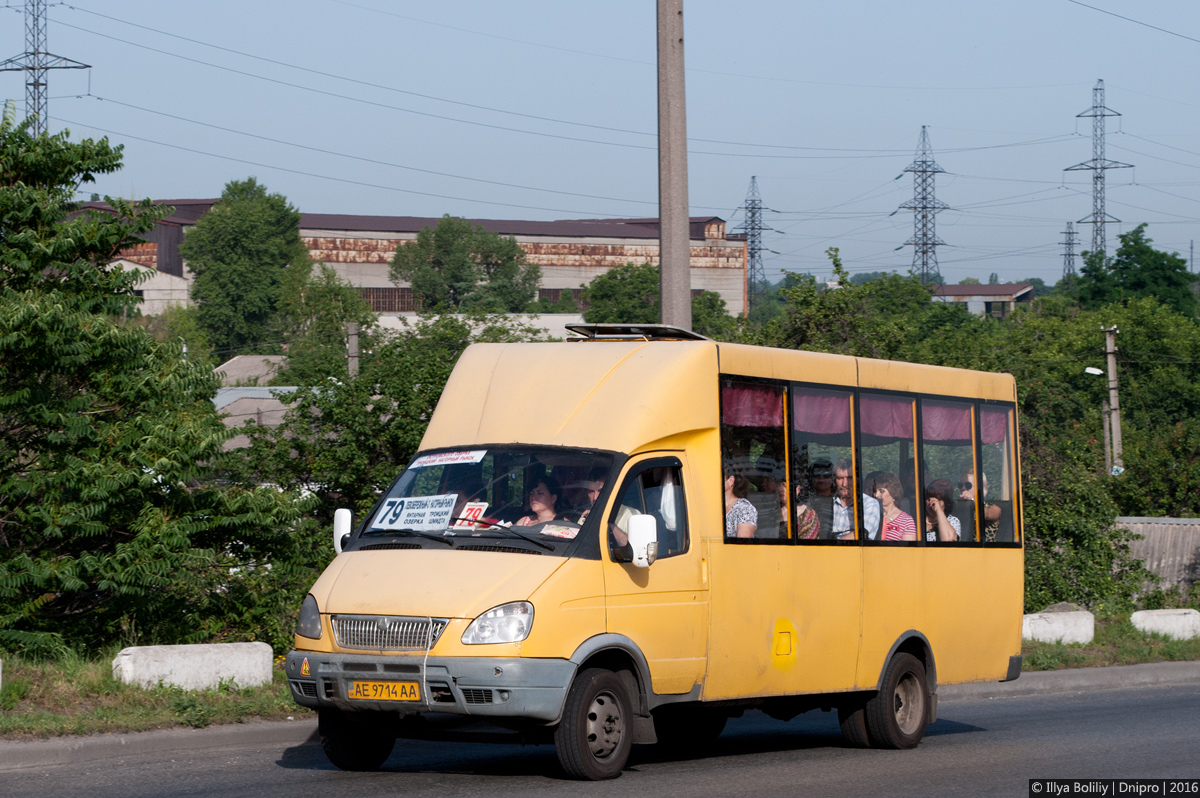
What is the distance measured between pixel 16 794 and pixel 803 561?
5.19 m

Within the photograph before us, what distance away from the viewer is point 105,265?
43.3 ft

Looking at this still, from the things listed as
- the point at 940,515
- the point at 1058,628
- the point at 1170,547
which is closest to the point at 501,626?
the point at 940,515

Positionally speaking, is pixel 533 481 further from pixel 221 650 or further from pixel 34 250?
pixel 34 250

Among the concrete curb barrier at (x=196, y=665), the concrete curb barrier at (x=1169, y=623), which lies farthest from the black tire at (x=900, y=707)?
the concrete curb barrier at (x=1169, y=623)

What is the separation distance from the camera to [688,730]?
10984mm

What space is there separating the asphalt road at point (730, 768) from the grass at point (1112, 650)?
4.13m

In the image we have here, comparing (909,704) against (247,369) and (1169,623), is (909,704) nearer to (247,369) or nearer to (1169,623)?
(1169,623)

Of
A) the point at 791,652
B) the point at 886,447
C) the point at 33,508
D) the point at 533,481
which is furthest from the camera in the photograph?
the point at 33,508

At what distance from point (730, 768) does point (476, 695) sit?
97.9 inches

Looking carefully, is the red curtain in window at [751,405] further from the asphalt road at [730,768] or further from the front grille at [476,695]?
the front grille at [476,695]

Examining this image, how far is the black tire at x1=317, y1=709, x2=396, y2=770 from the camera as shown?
8.72 metres

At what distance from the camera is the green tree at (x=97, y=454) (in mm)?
11766

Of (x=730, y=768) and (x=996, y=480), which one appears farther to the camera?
(x=996, y=480)

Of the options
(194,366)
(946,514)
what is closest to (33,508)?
(194,366)
